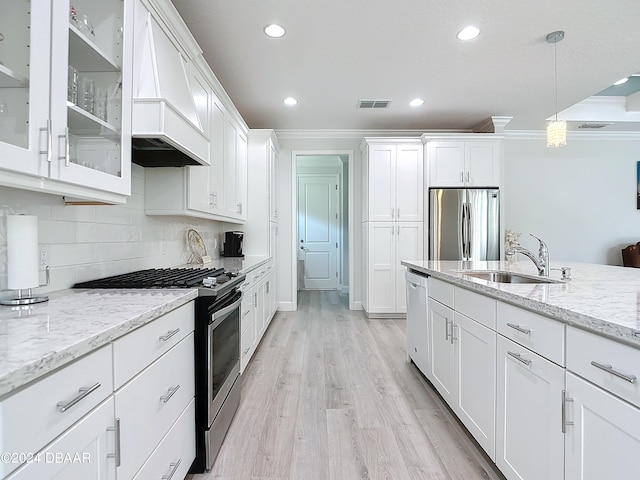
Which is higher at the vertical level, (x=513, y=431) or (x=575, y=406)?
(x=575, y=406)

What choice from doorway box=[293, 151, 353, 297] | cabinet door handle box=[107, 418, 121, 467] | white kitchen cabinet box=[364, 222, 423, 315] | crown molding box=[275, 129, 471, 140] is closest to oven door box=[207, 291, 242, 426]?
cabinet door handle box=[107, 418, 121, 467]

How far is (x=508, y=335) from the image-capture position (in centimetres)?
145

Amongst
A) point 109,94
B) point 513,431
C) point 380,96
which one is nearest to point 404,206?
point 380,96

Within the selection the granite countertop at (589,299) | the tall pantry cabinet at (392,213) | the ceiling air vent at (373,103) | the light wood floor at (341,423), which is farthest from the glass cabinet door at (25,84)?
the tall pantry cabinet at (392,213)

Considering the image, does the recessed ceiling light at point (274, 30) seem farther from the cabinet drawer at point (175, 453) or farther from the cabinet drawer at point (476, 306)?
→ the cabinet drawer at point (175, 453)

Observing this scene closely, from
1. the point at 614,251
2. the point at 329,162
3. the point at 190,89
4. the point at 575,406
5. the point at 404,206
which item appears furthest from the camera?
the point at 329,162

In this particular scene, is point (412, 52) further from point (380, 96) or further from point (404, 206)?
point (404, 206)

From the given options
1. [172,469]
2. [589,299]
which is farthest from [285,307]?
[589,299]

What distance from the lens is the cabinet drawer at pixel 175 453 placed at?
1.16m

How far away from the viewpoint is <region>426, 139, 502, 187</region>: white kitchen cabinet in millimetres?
4555

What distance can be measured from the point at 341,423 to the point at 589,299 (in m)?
1.50

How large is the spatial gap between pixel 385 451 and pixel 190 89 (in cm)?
245

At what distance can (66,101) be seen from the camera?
45.1 inches

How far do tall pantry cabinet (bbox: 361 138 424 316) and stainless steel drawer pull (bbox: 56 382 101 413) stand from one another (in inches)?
158
